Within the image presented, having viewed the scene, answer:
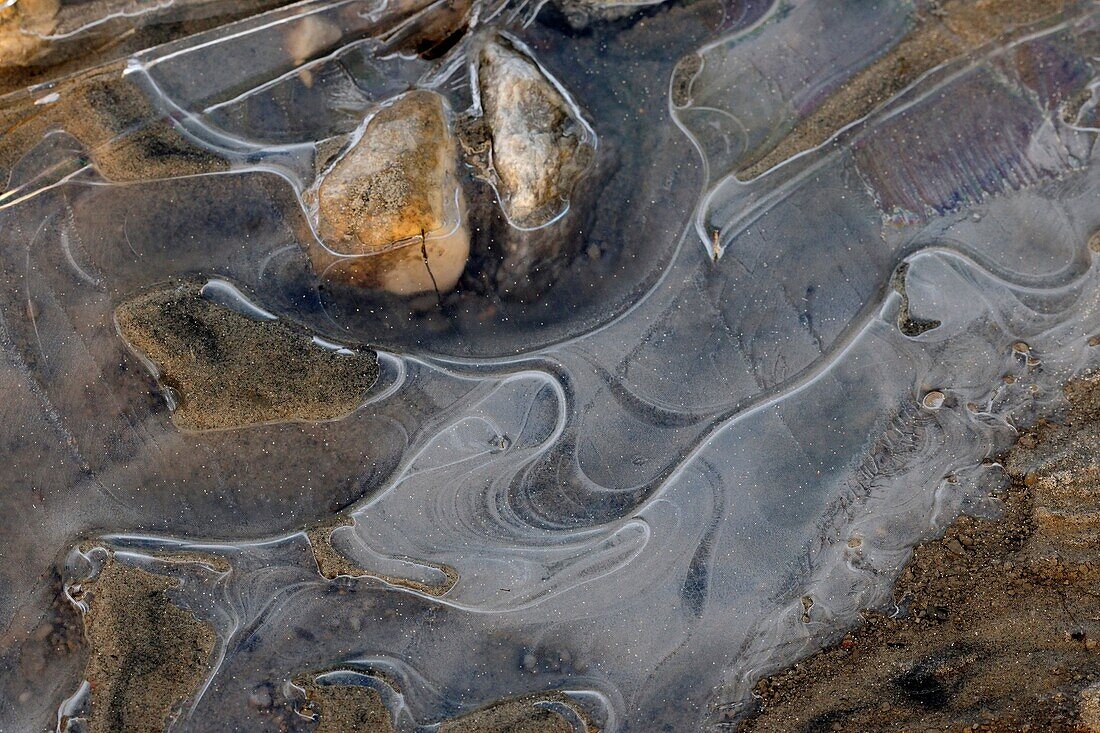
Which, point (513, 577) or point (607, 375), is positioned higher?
point (607, 375)

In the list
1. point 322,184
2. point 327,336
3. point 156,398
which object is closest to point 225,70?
point 322,184

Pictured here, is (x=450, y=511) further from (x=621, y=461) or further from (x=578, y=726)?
(x=578, y=726)

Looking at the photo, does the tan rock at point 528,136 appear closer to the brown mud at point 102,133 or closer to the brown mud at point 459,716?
the brown mud at point 102,133

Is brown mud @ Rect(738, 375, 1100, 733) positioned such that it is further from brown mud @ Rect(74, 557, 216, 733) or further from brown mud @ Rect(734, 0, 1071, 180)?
brown mud @ Rect(74, 557, 216, 733)

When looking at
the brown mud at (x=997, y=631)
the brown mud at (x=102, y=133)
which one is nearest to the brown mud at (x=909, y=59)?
the brown mud at (x=997, y=631)

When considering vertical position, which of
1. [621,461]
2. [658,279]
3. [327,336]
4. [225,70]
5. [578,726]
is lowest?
[578,726]

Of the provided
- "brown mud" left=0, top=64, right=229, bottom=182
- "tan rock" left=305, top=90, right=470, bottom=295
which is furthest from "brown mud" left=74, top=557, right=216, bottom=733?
"brown mud" left=0, top=64, right=229, bottom=182

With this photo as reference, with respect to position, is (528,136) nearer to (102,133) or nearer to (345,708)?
(102,133)

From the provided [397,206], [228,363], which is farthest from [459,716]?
[397,206]
